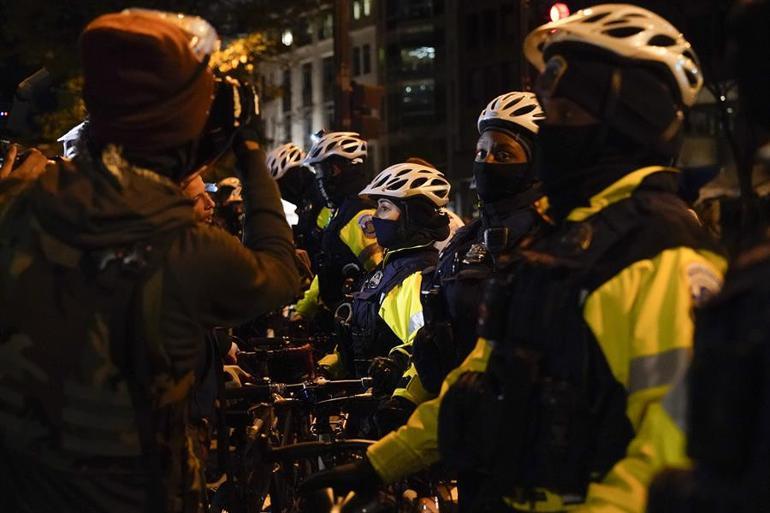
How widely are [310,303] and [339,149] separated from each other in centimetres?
169

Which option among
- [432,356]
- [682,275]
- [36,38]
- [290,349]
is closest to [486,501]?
[682,275]

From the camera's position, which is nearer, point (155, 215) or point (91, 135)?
point (155, 215)

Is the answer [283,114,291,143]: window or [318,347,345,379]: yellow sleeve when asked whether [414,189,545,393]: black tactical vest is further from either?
[283,114,291,143]: window

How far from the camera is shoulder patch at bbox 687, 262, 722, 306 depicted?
3.08 metres

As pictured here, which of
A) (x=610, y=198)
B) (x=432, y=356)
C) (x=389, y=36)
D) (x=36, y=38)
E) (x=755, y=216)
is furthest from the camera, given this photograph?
(x=389, y=36)

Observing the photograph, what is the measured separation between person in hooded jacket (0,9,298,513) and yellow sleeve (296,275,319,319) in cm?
720

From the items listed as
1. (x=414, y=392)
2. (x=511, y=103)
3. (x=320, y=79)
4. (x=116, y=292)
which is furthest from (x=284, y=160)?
(x=320, y=79)

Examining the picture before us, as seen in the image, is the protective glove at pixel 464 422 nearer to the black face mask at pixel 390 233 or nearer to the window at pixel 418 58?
the black face mask at pixel 390 233

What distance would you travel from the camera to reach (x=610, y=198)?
3455 mm

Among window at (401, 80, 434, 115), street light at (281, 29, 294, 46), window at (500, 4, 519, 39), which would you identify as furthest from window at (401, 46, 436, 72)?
street light at (281, 29, 294, 46)

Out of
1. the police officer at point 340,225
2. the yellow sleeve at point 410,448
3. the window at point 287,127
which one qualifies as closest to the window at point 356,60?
the window at point 287,127

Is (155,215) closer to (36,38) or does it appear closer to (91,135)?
(91,135)

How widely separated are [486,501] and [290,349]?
500 cm

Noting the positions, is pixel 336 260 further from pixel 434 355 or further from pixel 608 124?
pixel 608 124
